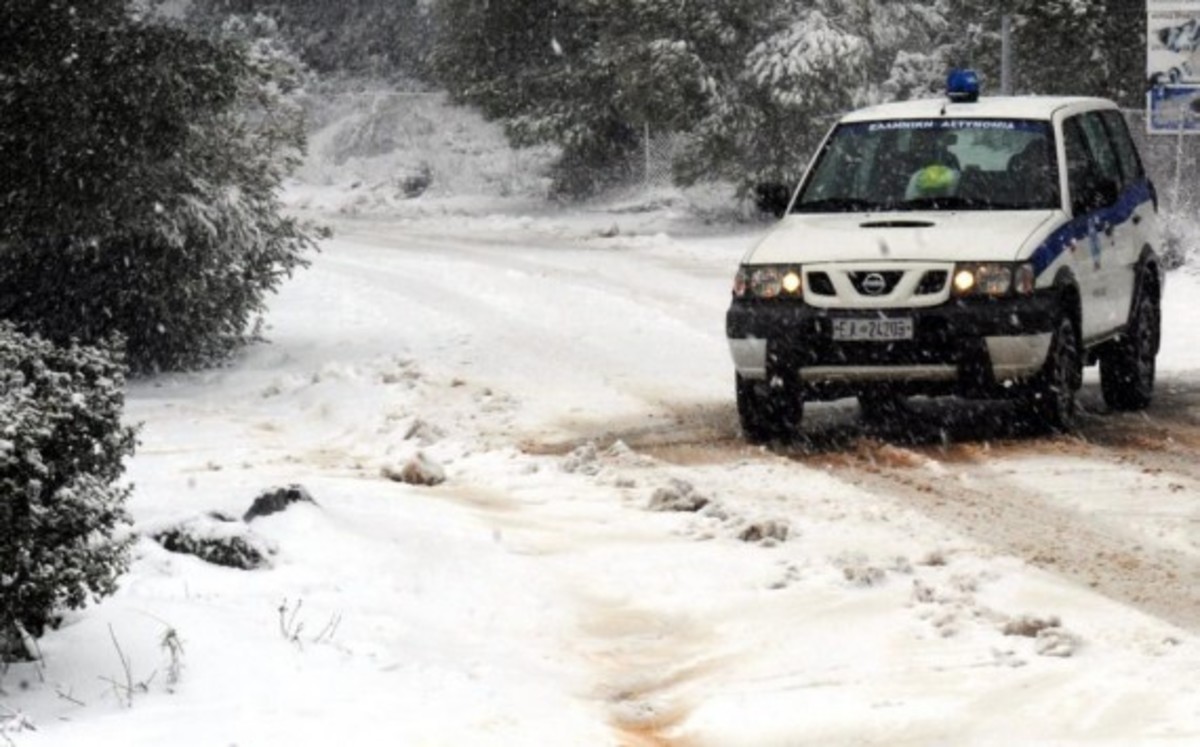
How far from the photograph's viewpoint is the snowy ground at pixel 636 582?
6.66m

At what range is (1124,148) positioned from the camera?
14.2 metres

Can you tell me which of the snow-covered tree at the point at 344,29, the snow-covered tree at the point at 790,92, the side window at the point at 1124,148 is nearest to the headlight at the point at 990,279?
the side window at the point at 1124,148

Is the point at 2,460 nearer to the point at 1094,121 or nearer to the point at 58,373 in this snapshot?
the point at 58,373

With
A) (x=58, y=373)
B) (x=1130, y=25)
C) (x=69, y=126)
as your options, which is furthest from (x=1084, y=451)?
(x=1130, y=25)

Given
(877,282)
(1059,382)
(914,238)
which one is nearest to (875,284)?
(877,282)

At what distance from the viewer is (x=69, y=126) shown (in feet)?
49.7

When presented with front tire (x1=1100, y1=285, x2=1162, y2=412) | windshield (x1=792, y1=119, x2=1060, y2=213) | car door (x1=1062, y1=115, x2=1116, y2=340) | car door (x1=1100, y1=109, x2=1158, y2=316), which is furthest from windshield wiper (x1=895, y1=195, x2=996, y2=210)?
front tire (x1=1100, y1=285, x2=1162, y2=412)

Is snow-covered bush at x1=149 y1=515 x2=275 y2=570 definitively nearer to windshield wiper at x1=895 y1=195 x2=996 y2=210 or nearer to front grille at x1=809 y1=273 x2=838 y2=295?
front grille at x1=809 y1=273 x2=838 y2=295

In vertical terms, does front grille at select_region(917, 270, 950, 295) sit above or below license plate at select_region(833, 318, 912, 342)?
above

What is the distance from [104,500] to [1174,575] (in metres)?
3.98

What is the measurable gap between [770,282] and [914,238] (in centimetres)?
78

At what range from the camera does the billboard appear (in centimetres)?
2281

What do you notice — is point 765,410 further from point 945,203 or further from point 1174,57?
point 1174,57

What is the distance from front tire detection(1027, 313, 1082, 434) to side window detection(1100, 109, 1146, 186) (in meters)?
2.19
